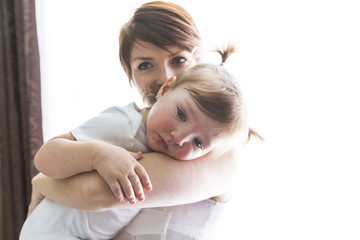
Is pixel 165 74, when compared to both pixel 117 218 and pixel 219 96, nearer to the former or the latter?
pixel 219 96

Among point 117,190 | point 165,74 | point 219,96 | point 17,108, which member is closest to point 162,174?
point 117,190

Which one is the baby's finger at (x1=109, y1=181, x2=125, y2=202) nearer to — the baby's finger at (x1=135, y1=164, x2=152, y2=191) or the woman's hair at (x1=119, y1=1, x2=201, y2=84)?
the baby's finger at (x1=135, y1=164, x2=152, y2=191)

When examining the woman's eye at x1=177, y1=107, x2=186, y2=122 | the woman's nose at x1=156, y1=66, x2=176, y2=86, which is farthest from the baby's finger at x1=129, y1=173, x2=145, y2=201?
the woman's nose at x1=156, y1=66, x2=176, y2=86

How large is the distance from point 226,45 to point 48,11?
4.79ft

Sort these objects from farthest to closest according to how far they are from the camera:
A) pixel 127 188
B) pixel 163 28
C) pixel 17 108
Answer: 1. pixel 17 108
2. pixel 163 28
3. pixel 127 188

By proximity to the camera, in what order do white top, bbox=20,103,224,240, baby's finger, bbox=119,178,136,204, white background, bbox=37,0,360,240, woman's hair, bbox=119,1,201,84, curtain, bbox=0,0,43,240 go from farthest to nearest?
curtain, bbox=0,0,43,240, white background, bbox=37,0,360,240, woman's hair, bbox=119,1,201,84, white top, bbox=20,103,224,240, baby's finger, bbox=119,178,136,204

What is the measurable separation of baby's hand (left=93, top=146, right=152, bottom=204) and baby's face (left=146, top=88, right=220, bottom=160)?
175mm

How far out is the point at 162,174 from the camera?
802 millimetres

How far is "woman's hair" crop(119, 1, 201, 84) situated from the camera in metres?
1.20

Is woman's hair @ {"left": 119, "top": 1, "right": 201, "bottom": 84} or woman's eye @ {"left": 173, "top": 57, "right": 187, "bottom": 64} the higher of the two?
woman's hair @ {"left": 119, "top": 1, "right": 201, "bottom": 84}

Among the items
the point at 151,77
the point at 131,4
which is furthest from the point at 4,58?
the point at 151,77

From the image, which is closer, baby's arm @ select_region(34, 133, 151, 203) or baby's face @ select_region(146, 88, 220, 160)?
baby's arm @ select_region(34, 133, 151, 203)

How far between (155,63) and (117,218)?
61 centimetres

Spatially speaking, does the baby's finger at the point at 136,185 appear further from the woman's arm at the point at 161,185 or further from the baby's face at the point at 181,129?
the baby's face at the point at 181,129
